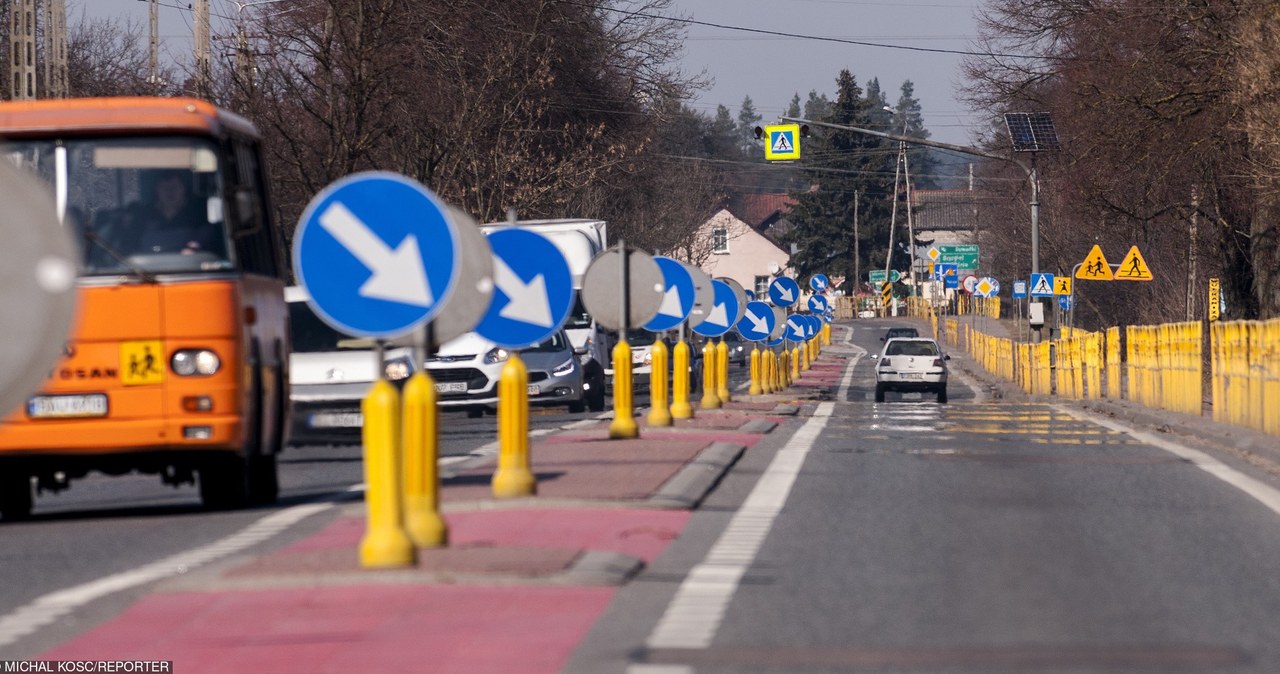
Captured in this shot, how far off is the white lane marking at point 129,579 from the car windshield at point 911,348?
103 ft

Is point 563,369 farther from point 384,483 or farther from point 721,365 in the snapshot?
point 384,483

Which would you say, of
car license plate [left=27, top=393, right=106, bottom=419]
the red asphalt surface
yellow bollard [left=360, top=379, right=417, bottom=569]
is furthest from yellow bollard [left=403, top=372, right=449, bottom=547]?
car license plate [left=27, top=393, right=106, bottom=419]

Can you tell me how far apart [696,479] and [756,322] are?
20900 millimetres

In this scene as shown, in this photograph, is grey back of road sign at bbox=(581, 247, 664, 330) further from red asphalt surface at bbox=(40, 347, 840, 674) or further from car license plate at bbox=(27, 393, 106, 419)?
car license plate at bbox=(27, 393, 106, 419)

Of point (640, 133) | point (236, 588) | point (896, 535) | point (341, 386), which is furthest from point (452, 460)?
point (640, 133)

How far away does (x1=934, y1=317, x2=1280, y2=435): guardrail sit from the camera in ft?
61.9

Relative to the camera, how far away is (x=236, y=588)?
7934 mm

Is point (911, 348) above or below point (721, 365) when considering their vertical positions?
below

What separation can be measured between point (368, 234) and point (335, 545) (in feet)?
5.48

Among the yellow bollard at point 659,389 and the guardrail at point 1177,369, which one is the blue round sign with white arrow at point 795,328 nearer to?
the guardrail at point 1177,369

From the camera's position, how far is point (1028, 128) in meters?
40.0

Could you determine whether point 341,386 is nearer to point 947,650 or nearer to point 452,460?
point 452,460

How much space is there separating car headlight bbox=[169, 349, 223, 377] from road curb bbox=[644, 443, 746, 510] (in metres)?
2.70

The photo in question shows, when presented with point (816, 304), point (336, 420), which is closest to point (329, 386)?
point (336, 420)
